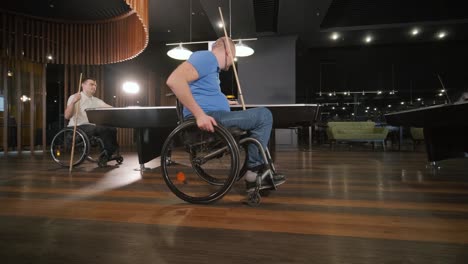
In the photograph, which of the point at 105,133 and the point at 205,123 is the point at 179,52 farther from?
the point at 205,123

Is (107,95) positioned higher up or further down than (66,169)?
higher up

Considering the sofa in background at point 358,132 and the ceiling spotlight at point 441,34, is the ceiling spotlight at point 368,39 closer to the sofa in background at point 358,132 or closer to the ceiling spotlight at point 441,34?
the ceiling spotlight at point 441,34

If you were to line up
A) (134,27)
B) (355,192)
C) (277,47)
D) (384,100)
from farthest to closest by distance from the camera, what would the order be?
1. (384,100)
2. (277,47)
3. (134,27)
4. (355,192)

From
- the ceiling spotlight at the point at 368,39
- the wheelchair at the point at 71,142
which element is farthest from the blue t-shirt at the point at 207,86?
the ceiling spotlight at the point at 368,39

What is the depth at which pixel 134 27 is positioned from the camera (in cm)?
459

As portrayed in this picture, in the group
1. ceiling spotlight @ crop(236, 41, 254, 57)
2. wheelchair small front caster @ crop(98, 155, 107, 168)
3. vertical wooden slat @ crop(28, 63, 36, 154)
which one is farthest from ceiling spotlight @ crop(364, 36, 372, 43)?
vertical wooden slat @ crop(28, 63, 36, 154)

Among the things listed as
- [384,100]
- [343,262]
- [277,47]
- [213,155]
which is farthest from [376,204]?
[384,100]

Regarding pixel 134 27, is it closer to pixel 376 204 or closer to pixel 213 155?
pixel 213 155

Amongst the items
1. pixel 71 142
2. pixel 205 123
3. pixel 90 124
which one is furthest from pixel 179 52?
pixel 205 123

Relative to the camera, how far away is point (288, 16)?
624 cm

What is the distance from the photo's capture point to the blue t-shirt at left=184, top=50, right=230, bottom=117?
1620mm

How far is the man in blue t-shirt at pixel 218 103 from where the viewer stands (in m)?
1.58

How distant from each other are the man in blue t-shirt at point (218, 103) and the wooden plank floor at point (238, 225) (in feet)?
0.94

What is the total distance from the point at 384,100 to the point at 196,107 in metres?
14.0
